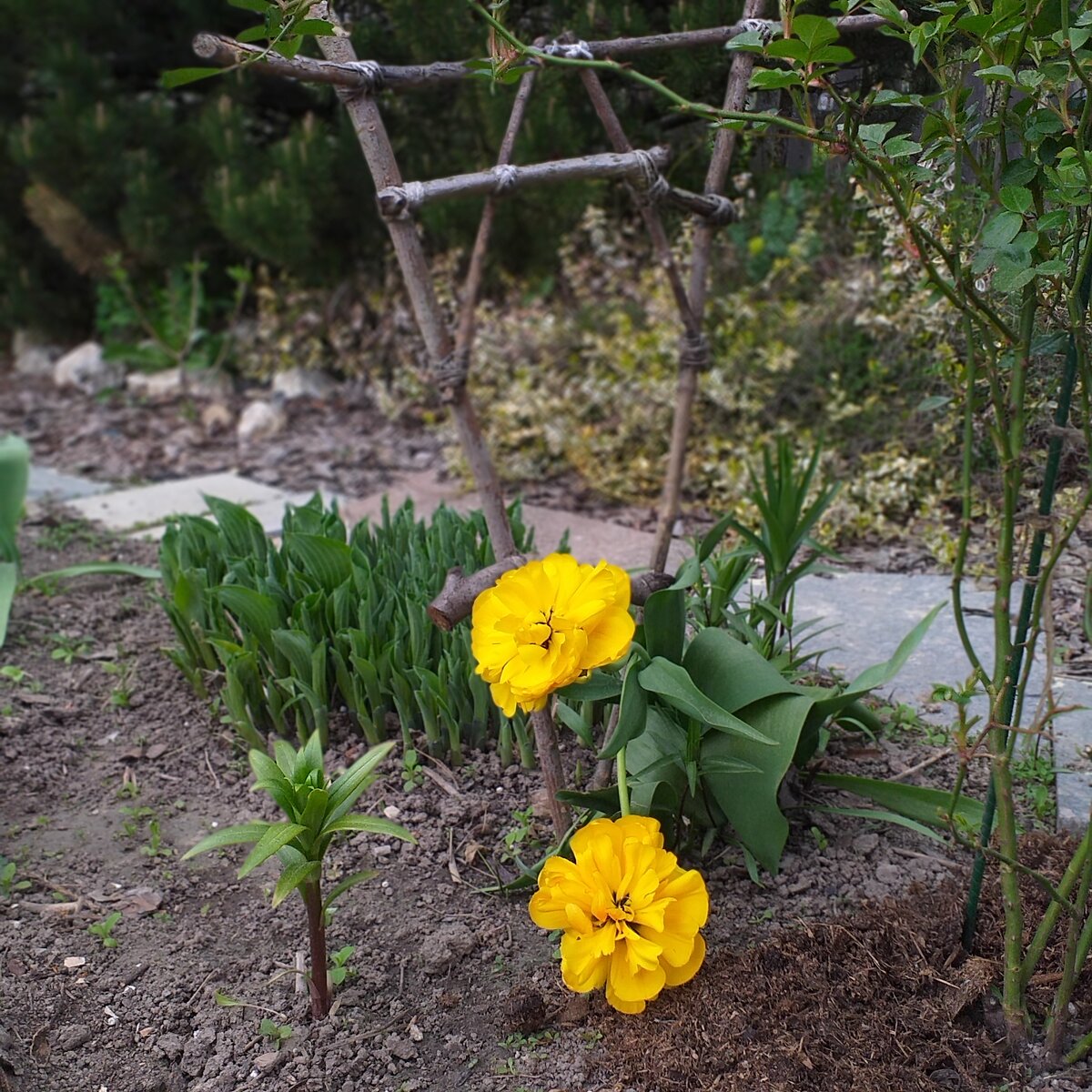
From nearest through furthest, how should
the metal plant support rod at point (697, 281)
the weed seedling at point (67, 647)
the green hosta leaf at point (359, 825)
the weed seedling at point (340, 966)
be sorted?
the green hosta leaf at point (359, 825)
the weed seedling at point (340, 966)
the metal plant support rod at point (697, 281)
the weed seedling at point (67, 647)

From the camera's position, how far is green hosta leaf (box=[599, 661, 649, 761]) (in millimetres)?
1450

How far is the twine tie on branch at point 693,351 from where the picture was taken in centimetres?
227

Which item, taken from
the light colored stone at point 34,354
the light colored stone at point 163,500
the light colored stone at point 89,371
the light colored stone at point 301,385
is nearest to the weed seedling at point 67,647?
the light colored stone at point 163,500

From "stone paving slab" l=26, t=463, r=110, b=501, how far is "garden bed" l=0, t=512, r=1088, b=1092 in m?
2.04

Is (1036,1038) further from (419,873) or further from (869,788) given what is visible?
(419,873)

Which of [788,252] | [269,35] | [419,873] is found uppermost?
[269,35]

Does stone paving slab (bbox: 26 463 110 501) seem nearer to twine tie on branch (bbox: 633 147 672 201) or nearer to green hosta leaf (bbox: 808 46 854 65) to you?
twine tie on branch (bbox: 633 147 672 201)

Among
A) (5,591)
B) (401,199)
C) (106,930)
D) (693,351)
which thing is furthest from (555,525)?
(106,930)

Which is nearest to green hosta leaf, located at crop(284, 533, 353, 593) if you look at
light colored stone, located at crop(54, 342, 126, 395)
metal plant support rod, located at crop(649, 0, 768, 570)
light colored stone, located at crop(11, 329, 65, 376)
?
metal plant support rod, located at crop(649, 0, 768, 570)

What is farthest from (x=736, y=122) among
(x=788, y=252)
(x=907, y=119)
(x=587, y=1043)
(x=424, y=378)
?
(x=424, y=378)

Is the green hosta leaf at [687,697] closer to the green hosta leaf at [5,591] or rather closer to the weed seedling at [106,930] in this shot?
the weed seedling at [106,930]

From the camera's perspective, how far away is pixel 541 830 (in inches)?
73.7

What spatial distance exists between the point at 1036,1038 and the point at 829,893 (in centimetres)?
37

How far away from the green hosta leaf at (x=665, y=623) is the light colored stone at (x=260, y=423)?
3.50 m
